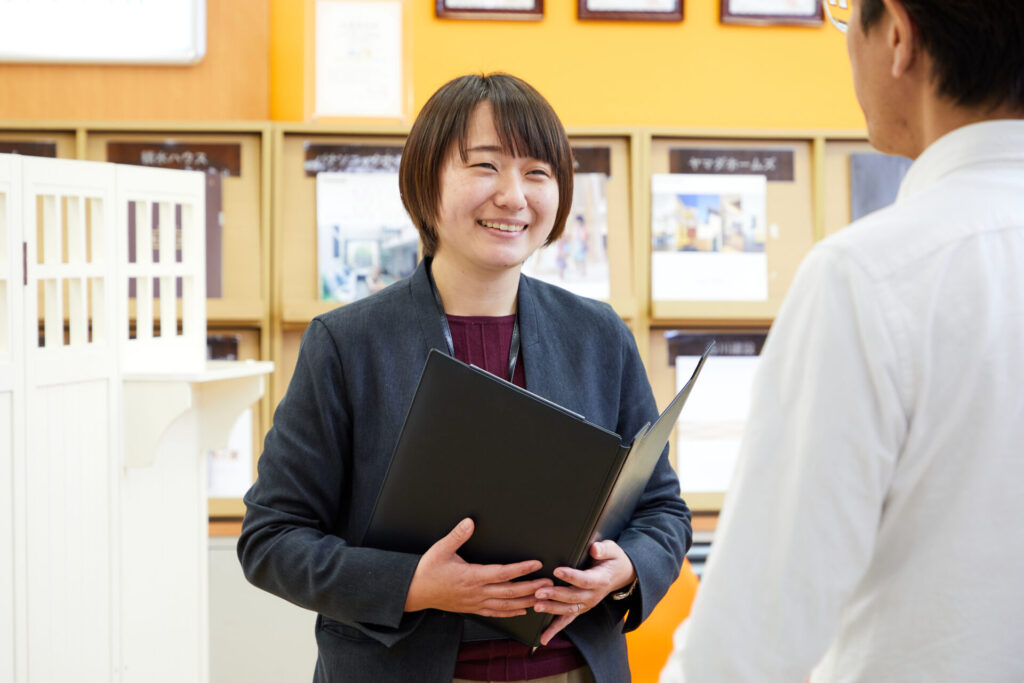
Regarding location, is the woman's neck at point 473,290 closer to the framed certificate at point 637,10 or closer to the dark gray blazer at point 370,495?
the dark gray blazer at point 370,495

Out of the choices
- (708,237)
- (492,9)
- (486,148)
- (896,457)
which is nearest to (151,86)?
(492,9)

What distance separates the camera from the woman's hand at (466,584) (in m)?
1.07

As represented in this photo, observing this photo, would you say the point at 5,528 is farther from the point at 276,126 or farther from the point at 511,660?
the point at 276,126

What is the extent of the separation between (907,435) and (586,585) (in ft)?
1.70

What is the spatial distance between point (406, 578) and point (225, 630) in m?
2.15

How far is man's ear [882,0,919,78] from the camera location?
699 mm

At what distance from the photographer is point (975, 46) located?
0.69 m

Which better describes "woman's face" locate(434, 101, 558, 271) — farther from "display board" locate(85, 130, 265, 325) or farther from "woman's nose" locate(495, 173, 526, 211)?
"display board" locate(85, 130, 265, 325)

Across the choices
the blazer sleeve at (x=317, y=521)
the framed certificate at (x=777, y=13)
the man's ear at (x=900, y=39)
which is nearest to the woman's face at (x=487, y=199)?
the blazer sleeve at (x=317, y=521)

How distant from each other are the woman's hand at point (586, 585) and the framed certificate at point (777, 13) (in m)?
2.83

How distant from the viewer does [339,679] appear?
1.18m

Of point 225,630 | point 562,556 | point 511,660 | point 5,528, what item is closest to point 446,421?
point 562,556

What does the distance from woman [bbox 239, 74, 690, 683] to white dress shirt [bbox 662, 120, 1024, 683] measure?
0.43 m

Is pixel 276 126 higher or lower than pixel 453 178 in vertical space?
higher
